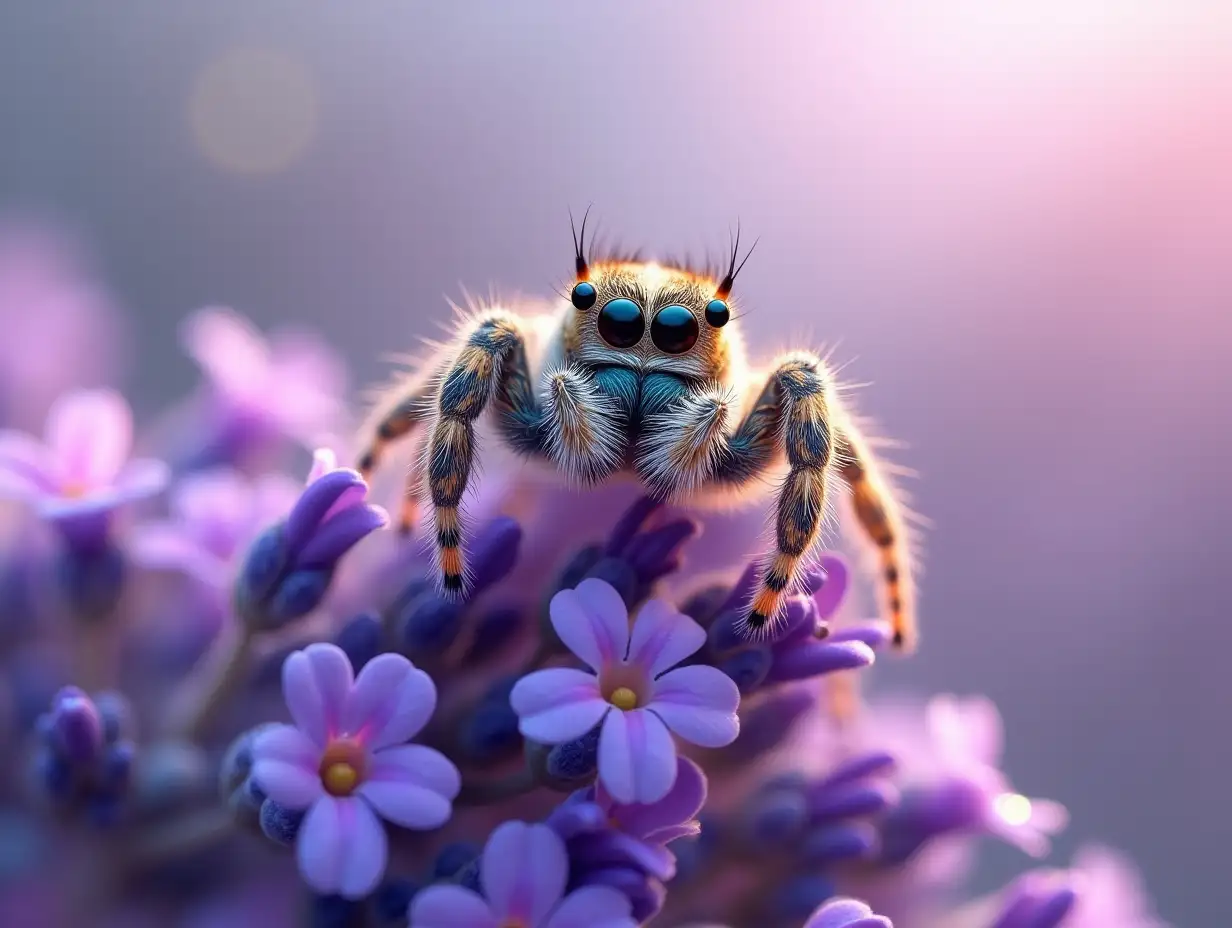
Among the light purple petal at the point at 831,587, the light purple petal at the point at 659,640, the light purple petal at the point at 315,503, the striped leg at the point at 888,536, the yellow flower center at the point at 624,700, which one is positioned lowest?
the yellow flower center at the point at 624,700

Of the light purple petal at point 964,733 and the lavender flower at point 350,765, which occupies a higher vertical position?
the light purple petal at point 964,733

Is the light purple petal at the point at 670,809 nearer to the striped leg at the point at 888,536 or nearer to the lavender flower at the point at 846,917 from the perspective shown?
the lavender flower at the point at 846,917

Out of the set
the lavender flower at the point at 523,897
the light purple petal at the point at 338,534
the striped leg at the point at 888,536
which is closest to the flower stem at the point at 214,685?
the light purple petal at the point at 338,534

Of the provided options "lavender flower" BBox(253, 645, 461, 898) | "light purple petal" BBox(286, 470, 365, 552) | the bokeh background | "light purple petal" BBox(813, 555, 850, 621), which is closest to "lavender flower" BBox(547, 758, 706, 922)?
"lavender flower" BBox(253, 645, 461, 898)

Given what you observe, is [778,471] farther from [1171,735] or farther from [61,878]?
[1171,735]

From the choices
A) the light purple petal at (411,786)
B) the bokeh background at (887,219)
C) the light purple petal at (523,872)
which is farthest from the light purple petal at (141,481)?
the bokeh background at (887,219)

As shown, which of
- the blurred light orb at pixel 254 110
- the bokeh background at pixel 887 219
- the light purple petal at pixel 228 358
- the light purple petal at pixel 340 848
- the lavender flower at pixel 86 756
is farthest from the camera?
the blurred light orb at pixel 254 110

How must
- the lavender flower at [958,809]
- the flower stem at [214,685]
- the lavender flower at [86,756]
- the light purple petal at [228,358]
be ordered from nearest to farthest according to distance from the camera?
the lavender flower at [86,756], the flower stem at [214,685], the lavender flower at [958,809], the light purple petal at [228,358]

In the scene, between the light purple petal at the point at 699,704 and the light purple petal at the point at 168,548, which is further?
the light purple petal at the point at 168,548
